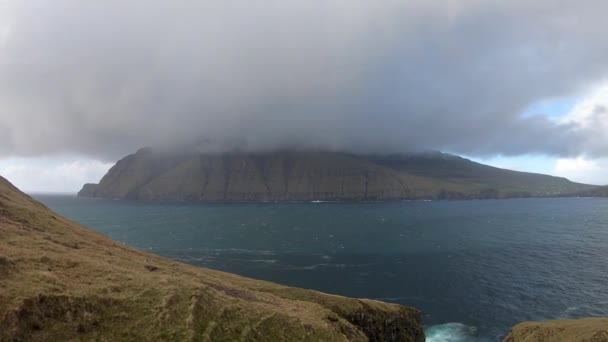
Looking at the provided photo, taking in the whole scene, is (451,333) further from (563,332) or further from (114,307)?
(114,307)

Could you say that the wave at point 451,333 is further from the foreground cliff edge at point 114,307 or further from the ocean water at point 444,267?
the foreground cliff edge at point 114,307

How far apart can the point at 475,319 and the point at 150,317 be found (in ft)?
250

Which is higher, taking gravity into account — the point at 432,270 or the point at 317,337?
the point at 317,337

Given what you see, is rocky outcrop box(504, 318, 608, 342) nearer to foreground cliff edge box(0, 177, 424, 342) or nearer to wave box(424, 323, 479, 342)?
wave box(424, 323, 479, 342)

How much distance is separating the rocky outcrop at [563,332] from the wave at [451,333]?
311 inches

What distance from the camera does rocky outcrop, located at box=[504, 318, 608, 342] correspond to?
177 ft

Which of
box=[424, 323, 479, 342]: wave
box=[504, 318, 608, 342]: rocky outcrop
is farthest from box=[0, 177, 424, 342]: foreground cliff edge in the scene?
box=[424, 323, 479, 342]: wave

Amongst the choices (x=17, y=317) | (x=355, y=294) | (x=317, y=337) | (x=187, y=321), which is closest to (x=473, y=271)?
(x=355, y=294)

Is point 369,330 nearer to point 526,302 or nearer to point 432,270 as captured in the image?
point 526,302

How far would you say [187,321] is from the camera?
32.7m

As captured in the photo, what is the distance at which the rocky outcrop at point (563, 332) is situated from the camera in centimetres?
5394

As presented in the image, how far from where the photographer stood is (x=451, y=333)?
253 ft

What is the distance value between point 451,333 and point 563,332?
71.4 feet

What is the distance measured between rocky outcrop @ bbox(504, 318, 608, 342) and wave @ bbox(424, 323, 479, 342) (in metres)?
7.90
